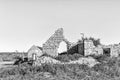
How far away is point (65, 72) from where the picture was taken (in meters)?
23.0

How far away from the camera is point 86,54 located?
3108 cm

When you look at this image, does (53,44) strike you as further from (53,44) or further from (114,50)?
(114,50)

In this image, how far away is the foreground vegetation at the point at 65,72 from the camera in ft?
68.9

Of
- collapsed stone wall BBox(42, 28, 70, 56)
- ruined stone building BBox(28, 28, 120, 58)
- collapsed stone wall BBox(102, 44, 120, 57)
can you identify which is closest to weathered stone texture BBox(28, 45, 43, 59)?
ruined stone building BBox(28, 28, 120, 58)

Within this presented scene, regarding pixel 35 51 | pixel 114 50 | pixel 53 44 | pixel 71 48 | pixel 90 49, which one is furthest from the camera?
pixel 71 48

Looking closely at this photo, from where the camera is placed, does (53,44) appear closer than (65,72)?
No

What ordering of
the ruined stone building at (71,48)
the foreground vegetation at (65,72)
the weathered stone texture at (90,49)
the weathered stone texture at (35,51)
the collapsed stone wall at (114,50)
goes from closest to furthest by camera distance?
the foreground vegetation at (65,72), the weathered stone texture at (90,49), the ruined stone building at (71,48), the collapsed stone wall at (114,50), the weathered stone texture at (35,51)

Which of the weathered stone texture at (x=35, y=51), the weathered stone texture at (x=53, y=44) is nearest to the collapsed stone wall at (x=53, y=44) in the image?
the weathered stone texture at (x=53, y=44)

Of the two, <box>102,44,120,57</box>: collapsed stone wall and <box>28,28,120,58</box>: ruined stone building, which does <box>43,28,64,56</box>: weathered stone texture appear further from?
<box>102,44,120,57</box>: collapsed stone wall

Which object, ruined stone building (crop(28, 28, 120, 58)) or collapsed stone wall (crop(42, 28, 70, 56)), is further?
collapsed stone wall (crop(42, 28, 70, 56))

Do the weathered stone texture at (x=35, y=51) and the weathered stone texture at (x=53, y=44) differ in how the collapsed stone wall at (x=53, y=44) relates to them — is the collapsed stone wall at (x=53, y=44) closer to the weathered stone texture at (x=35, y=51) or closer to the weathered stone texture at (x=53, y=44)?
the weathered stone texture at (x=53, y=44)

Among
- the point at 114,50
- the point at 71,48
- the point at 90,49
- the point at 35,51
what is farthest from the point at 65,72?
the point at 35,51

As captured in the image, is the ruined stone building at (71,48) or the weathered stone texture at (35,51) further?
the weathered stone texture at (35,51)

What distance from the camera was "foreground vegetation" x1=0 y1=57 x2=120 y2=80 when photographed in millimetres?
21000
